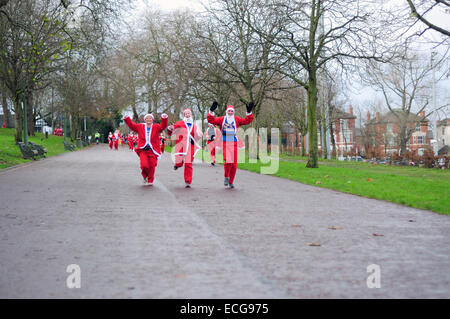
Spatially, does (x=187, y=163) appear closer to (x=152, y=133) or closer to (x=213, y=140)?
(x=152, y=133)

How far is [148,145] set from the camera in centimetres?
1447

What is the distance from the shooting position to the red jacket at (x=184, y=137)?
1458 centimetres

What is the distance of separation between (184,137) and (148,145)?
1.06 m

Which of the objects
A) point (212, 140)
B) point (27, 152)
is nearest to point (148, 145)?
point (212, 140)

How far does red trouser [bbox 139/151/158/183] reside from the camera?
14203mm

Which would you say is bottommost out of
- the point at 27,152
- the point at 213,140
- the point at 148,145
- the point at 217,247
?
the point at 217,247

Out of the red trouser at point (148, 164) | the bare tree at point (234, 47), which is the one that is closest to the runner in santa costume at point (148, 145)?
the red trouser at point (148, 164)

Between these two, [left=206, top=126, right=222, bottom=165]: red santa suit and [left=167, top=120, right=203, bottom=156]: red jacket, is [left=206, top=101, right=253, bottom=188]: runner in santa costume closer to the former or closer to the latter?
[left=167, top=120, right=203, bottom=156]: red jacket

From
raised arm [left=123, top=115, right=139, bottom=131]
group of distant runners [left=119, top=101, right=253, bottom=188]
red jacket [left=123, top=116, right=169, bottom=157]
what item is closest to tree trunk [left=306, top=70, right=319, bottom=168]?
group of distant runners [left=119, top=101, right=253, bottom=188]

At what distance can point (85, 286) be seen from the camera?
4.32 m

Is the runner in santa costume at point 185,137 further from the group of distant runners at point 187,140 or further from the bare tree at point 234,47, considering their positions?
the bare tree at point 234,47

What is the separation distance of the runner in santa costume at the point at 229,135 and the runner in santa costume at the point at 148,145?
151cm
